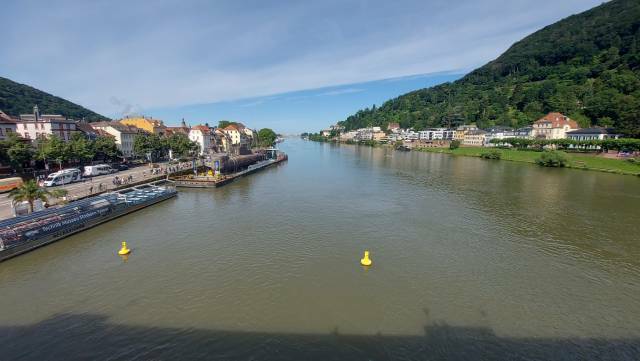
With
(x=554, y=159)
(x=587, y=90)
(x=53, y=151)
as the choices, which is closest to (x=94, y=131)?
(x=53, y=151)

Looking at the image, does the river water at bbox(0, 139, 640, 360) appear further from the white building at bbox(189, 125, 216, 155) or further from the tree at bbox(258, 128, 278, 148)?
the tree at bbox(258, 128, 278, 148)

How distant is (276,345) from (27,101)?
711ft

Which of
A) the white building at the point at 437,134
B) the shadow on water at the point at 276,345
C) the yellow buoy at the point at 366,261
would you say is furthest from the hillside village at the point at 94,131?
the white building at the point at 437,134

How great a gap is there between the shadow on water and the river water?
67 mm

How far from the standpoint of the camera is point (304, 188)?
47.7 m

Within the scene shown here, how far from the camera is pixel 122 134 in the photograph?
6919cm

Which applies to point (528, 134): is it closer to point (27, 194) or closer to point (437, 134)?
point (437, 134)

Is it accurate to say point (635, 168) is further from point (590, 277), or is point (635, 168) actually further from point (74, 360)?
point (74, 360)

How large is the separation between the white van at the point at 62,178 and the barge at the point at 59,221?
38.9 ft

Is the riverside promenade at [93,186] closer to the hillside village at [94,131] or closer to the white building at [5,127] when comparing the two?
the hillside village at [94,131]

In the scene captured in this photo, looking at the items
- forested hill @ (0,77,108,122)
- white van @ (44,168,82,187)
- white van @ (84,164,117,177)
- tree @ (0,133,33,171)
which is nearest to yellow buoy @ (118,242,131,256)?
white van @ (44,168,82,187)

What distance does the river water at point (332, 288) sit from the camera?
12.7 m

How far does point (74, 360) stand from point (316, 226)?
62.4 feet

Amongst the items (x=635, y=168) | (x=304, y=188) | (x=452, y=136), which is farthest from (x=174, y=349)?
(x=452, y=136)
